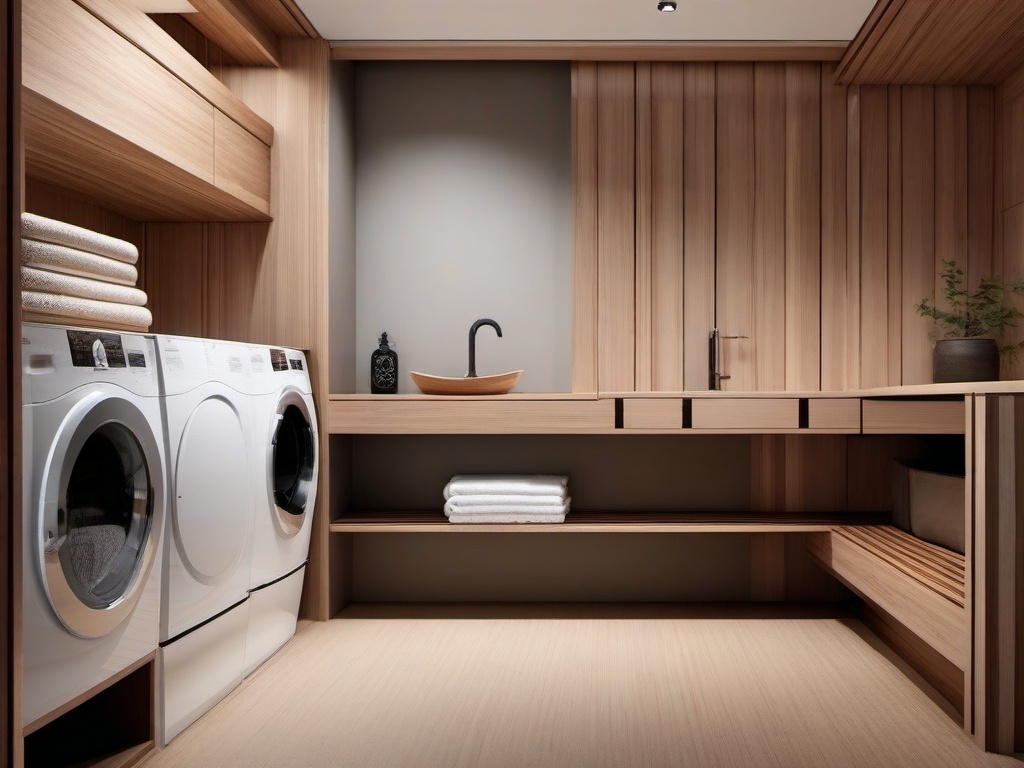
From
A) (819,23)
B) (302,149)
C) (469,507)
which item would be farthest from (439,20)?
(469,507)

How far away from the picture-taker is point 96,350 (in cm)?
156

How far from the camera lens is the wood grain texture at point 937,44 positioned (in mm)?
2463

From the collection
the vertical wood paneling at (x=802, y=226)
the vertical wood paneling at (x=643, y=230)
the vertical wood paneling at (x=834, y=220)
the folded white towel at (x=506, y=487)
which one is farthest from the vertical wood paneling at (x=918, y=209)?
the folded white towel at (x=506, y=487)

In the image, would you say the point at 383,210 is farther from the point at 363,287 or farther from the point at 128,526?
the point at 128,526

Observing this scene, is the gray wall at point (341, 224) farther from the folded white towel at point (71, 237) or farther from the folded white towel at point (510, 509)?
the folded white towel at point (71, 237)

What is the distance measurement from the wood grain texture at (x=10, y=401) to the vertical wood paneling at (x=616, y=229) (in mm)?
2166

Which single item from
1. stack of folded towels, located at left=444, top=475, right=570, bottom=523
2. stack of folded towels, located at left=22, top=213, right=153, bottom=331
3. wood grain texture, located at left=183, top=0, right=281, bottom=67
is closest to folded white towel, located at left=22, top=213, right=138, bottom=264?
stack of folded towels, located at left=22, top=213, right=153, bottom=331

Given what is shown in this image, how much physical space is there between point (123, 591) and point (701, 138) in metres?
2.55

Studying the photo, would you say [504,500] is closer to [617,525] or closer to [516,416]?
[516,416]

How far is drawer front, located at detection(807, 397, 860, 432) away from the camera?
107 inches

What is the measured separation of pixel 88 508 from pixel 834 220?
2.75 meters

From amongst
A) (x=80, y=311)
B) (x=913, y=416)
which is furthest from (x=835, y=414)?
(x=80, y=311)

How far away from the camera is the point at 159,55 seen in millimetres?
2039

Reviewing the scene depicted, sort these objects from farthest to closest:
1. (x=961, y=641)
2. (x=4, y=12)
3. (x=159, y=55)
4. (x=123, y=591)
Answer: (x=159, y=55)
(x=961, y=641)
(x=123, y=591)
(x=4, y=12)
